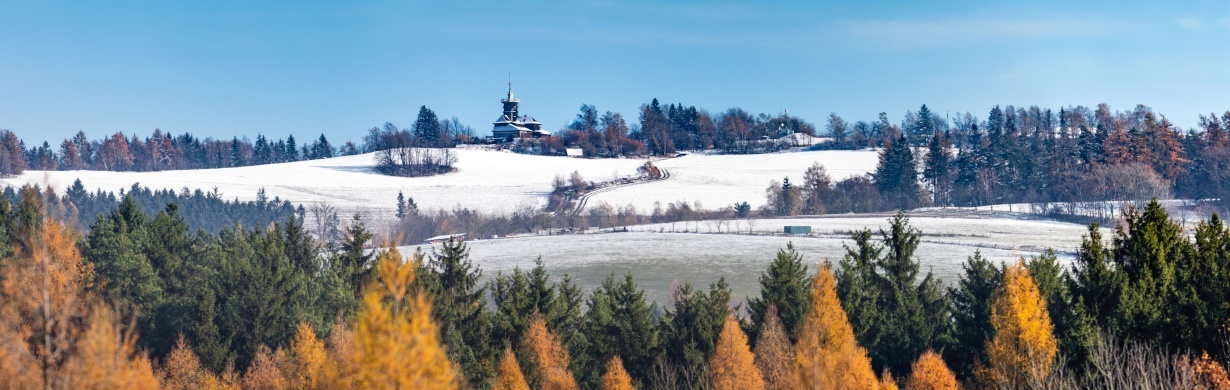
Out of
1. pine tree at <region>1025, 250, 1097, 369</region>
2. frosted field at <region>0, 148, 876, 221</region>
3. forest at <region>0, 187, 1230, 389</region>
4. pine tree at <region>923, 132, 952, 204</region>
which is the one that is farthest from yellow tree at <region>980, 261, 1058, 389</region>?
pine tree at <region>923, 132, 952, 204</region>

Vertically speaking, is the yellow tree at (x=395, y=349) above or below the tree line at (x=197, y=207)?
below

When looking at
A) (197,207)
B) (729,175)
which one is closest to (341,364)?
(197,207)

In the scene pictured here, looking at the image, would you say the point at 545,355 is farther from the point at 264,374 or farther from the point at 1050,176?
the point at 1050,176

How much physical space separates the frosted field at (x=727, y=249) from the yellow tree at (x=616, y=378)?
22.0 meters

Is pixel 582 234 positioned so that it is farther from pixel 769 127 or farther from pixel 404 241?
pixel 769 127

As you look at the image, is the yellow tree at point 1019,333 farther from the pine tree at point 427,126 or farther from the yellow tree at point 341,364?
the pine tree at point 427,126

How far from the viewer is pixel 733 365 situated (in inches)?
1221

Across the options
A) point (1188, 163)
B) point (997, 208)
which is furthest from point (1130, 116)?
point (997, 208)

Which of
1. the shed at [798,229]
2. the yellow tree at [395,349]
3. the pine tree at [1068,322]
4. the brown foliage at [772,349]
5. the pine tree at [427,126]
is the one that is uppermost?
the pine tree at [427,126]

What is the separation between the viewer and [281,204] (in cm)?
11894

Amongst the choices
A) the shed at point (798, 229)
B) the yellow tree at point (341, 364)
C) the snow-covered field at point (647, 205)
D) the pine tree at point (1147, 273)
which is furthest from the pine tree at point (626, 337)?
the shed at point (798, 229)

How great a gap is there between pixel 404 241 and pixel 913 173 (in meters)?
60.1

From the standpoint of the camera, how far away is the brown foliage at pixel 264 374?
32.3 metres

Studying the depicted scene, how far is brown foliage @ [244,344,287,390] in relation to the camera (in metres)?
32.3
